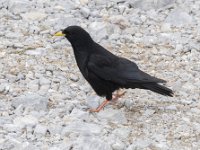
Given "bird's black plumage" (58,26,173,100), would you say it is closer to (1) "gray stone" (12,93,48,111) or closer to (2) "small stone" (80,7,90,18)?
(1) "gray stone" (12,93,48,111)

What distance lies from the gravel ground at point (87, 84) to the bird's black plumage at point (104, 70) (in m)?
0.34

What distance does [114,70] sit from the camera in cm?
874

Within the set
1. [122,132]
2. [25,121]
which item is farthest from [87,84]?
[25,121]

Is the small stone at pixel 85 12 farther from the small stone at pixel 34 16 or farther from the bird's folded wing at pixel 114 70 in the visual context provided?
the bird's folded wing at pixel 114 70

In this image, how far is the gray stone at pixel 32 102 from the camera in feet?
27.3

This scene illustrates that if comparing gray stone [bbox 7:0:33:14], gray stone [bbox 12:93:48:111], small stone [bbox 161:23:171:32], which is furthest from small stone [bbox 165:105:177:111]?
gray stone [bbox 7:0:33:14]

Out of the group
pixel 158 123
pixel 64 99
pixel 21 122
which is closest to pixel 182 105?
pixel 158 123

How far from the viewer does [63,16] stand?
11531 mm

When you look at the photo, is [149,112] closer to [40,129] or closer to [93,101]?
[93,101]

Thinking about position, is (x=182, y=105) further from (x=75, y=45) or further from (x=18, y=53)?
(x=18, y=53)

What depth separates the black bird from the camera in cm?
865

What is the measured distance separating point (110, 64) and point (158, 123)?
1136mm

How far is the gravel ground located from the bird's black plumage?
339 millimetres

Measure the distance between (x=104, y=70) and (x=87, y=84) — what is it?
770mm
